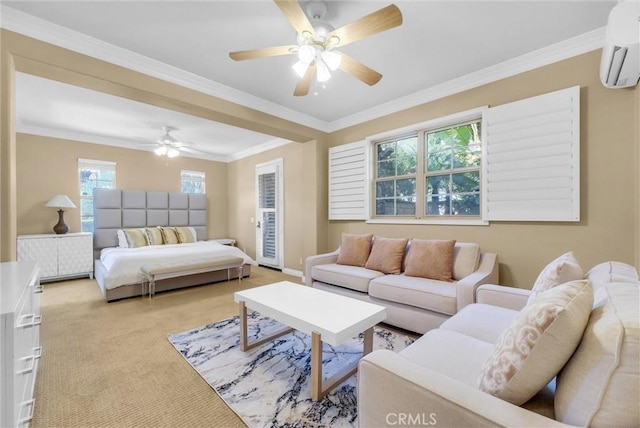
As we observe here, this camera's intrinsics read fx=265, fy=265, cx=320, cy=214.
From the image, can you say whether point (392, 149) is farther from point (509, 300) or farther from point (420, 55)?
point (509, 300)

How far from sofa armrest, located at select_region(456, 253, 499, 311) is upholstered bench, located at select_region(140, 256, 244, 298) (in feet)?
11.0

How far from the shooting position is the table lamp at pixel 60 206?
4.37 metres

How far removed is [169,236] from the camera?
5.18 m

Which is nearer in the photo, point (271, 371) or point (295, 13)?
point (295, 13)

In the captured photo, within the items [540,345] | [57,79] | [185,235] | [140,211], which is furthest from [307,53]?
[140,211]

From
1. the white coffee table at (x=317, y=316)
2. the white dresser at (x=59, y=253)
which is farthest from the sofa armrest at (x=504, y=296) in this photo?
the white dresser at (x=59, y=253)

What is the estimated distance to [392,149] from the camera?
3885mm

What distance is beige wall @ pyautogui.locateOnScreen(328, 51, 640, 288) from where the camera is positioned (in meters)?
2.17

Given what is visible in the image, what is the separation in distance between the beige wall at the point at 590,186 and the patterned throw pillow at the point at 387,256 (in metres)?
0.91

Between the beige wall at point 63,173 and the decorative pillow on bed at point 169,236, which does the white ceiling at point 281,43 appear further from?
the decorative pillow on bed at point 169,236

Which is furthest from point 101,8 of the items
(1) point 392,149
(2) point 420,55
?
(1) point 392,149

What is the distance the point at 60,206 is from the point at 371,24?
5.44 metres

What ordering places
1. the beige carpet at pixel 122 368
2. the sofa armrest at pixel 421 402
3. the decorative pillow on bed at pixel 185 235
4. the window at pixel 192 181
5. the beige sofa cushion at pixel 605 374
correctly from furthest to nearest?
the window at pixel 192 181, the decorative pillow on bed at pixel 185 235, the beige carpet at pixel 122 368, the sofa armrest at pixel 421 402, the beige sofa cushion at pixel 605 374

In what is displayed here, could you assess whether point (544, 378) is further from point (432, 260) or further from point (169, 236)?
point (169, 236)
